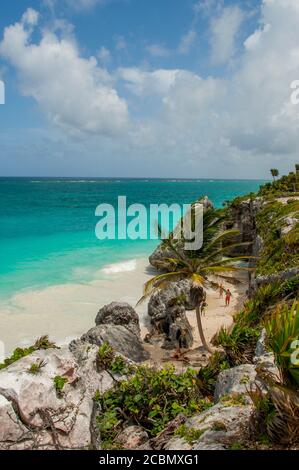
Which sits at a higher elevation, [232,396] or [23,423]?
[232,396]

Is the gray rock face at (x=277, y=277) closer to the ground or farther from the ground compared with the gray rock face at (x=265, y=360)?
farther from the ground

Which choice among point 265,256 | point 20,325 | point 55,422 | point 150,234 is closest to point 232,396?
point 55,422

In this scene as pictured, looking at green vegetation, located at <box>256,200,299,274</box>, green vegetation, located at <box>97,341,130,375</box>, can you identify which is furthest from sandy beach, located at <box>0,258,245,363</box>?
green vegetation, located at <box>97,341,130,375</box>

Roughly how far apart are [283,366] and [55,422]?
495 cm

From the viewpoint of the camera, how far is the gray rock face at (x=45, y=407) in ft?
22.0

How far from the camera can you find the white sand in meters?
18.9

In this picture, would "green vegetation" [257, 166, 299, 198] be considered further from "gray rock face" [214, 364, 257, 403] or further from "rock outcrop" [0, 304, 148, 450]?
"rock outcrop" [0, 304, 148, 450]

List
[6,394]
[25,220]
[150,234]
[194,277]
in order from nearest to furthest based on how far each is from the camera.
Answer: [6,394] → [194,277] → [150,234] → [25,220]

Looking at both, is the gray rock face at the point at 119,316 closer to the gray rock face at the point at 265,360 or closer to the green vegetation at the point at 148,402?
the green vegetation at the point at 148,402

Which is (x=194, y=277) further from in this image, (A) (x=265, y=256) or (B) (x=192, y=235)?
(A) (x=265, y=256)

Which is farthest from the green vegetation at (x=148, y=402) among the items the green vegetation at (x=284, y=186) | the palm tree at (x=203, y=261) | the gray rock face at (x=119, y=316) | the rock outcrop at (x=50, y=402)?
the green vegetation at (x=284, y=186)

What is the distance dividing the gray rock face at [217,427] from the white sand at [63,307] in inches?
512
